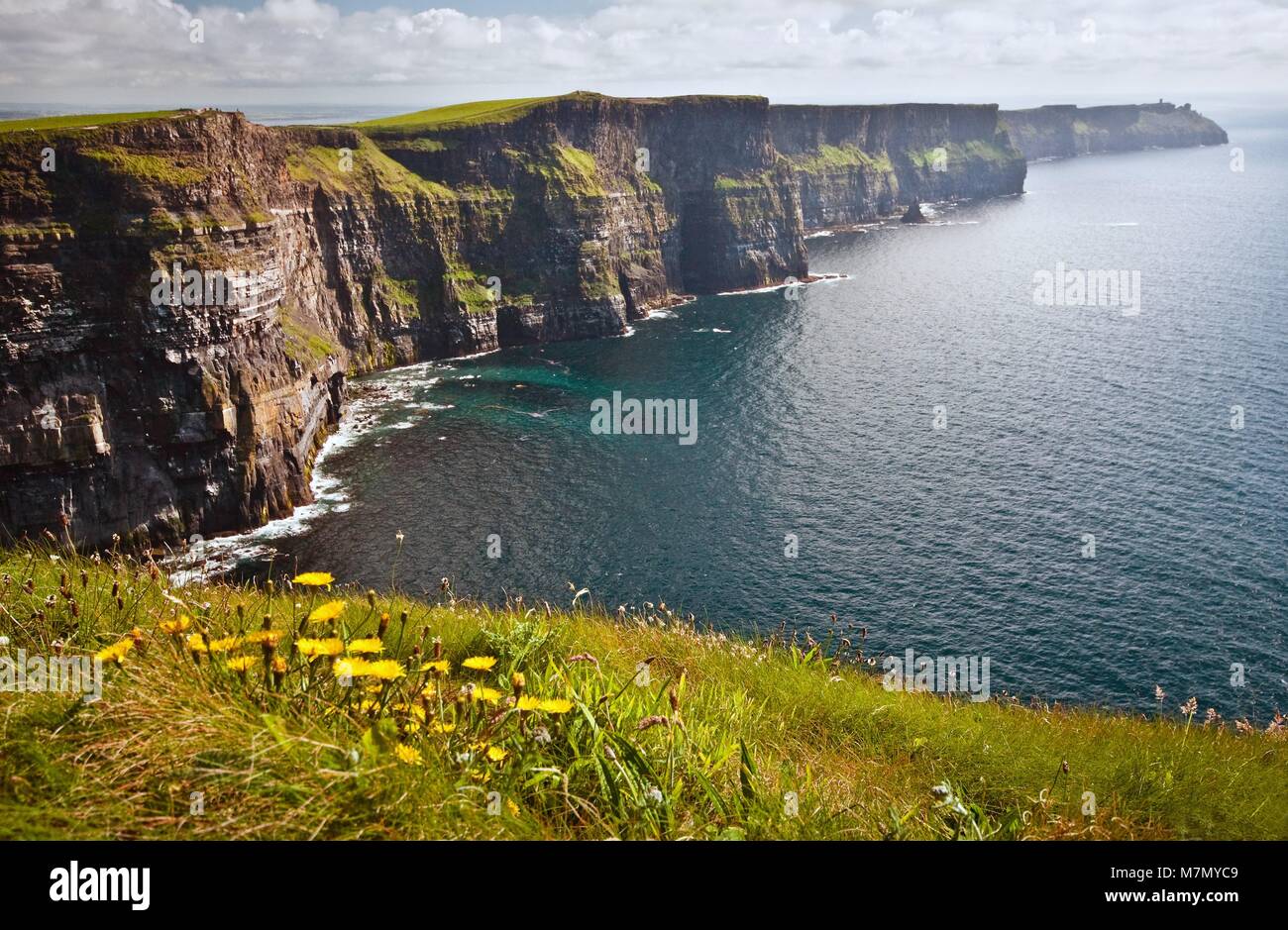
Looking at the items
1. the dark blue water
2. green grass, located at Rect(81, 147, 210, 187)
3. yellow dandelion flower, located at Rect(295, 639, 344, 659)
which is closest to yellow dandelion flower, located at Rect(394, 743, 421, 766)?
yellow dandelion flower, located at Rect(295, 639, 344, 659)

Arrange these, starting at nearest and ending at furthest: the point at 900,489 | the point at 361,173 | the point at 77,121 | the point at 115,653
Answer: the point at 115,653
the point at 77,121
the point at 900,489
the point at 361,173

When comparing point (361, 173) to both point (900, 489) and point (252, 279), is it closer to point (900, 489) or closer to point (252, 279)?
point (252, 279)

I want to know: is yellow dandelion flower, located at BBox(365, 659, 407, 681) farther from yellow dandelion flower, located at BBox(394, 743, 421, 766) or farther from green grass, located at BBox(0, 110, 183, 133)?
green grass, located at BBox(0, 110, 183, 133)

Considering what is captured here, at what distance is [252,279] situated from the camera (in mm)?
62188

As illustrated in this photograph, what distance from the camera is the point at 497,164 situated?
116 m

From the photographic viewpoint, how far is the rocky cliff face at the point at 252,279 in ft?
172

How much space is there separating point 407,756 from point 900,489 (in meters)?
63.3

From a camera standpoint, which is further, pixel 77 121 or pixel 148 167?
pixel 77 121

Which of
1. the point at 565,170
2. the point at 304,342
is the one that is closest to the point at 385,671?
the point at 304,342

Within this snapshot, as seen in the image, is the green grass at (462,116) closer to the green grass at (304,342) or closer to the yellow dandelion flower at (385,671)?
the green grass at (304,342)

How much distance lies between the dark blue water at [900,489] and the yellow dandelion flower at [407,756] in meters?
39.7

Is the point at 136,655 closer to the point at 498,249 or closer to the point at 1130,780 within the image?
the point at 1130,780

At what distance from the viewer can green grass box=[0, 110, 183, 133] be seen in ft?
186
